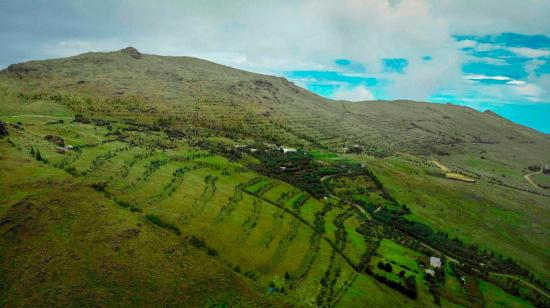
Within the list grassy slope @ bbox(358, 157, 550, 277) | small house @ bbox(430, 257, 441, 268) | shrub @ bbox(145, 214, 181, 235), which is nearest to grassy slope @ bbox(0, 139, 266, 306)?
shrub @ bbox(145, 214, 181, 235)

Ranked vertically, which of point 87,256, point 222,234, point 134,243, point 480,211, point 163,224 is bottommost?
point 480,211

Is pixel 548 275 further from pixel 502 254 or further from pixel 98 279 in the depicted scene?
pixel 98 279

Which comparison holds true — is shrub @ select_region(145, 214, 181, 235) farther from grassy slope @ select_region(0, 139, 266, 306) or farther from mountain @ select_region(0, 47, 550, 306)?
grassy slope @ select_region(0, 139, 266, 306)

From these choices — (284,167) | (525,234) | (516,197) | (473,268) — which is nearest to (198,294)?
(473,268)

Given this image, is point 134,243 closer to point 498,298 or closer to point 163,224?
point 163,224

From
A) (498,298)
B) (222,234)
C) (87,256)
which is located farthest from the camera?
(498,298)

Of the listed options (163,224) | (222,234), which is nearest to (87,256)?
(163,224)

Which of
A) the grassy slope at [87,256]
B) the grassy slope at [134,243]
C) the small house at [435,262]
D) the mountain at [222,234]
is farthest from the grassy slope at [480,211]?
the grassy slope at [87,256]

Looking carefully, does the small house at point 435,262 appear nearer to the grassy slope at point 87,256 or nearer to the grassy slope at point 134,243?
the grassy slope at point 134,243

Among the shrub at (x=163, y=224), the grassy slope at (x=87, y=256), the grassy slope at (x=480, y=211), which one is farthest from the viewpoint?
the grassy slope at (x=480, y=211)

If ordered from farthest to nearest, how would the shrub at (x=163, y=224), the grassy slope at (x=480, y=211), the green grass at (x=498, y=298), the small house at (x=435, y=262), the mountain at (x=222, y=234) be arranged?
1. the grassy slope at (x=480, y=211)
2. the small house at (x=435, y=262)
3. the green grass at (x=498, y=298)
4. the shrub at (x=163, y=224)
5. the mountain at (x=222, y=234)

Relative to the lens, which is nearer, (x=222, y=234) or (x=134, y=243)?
(x=134, y=243)
